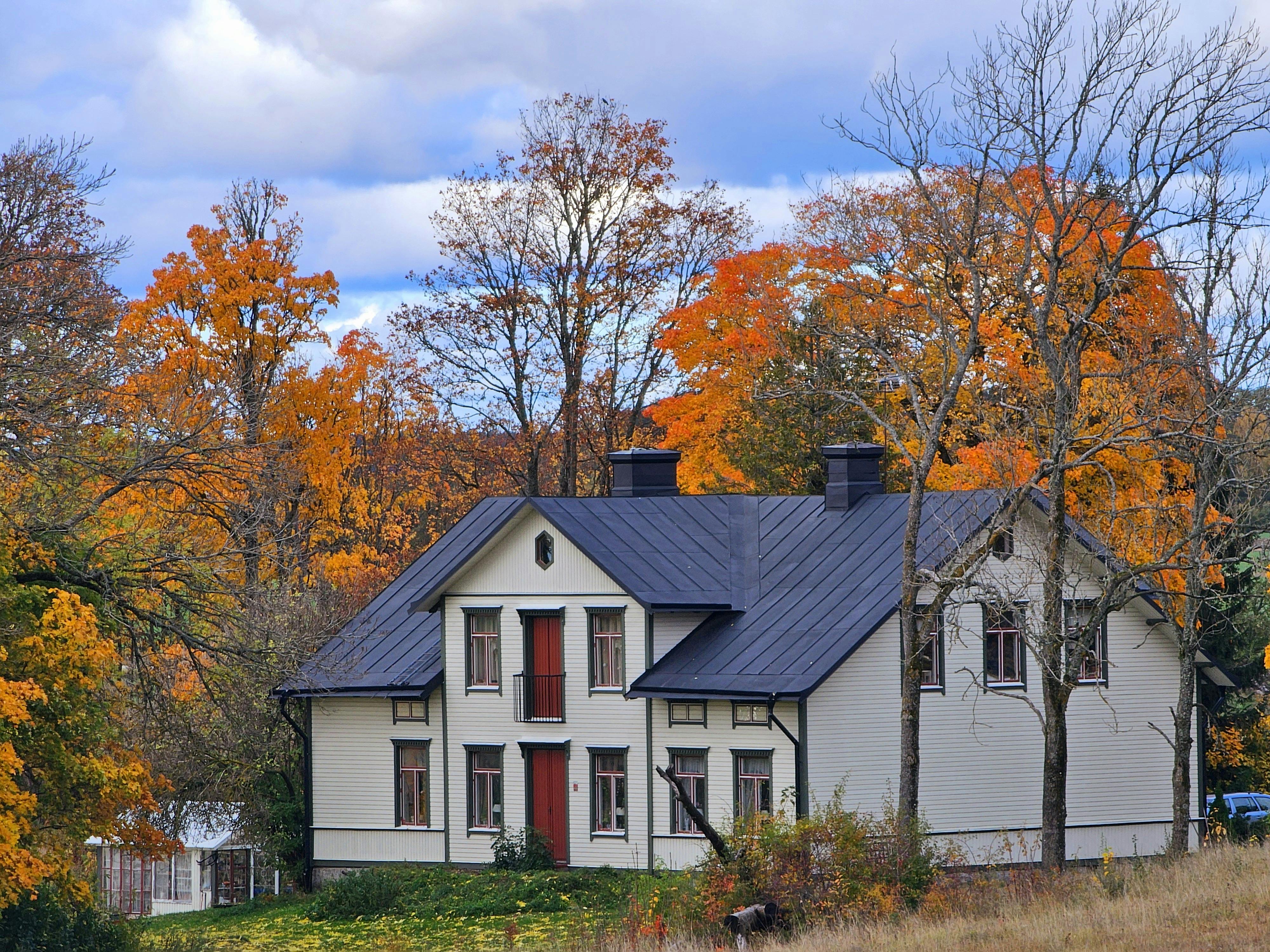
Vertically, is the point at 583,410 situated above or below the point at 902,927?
above

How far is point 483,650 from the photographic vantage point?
3034 centimetres

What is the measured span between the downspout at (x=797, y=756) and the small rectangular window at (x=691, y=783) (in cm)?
189

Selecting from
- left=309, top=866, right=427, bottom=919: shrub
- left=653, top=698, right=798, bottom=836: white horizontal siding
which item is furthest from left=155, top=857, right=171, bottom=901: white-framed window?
left=653, top=698, right=798, bottom=836: white horizontal siding

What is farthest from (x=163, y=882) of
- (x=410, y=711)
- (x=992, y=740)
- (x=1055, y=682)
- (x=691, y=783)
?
(x=1055, y=682)

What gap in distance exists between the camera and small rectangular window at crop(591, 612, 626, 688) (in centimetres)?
2908

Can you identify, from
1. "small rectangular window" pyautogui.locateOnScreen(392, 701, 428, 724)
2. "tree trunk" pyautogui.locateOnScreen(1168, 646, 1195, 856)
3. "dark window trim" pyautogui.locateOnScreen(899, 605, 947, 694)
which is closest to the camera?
"tree trunk" pyautogui.locateOnScreen(1168, 646, 1195, 856)

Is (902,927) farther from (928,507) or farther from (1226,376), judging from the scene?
(928,507)

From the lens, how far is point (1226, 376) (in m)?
→ 23.3

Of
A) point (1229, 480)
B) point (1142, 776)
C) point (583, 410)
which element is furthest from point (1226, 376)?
point (583, 410)

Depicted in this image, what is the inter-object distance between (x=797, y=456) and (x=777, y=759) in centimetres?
1121

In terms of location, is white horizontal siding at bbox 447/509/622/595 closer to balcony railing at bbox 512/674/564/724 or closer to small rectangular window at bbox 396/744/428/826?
balcony railing at bbox 512/674/564/724

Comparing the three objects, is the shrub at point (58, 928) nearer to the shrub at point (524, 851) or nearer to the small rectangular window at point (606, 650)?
the shrub at point (524, 851)

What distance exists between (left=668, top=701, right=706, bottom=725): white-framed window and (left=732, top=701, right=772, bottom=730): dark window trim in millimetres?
572

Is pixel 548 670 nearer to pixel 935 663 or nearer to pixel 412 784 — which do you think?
pixel 412 784
